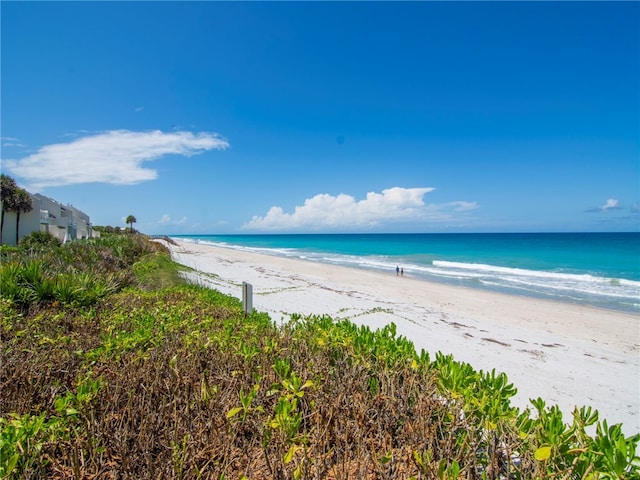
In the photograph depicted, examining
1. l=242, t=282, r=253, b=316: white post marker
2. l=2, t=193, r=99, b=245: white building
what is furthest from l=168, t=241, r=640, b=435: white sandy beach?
l=2, t=193, r=99, b=245: white building

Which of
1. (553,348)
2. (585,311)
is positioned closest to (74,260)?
(553,348)

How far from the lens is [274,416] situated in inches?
85.0

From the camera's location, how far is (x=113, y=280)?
7344 mm

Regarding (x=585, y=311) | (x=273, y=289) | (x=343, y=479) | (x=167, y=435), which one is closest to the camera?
(x=343, y=479)

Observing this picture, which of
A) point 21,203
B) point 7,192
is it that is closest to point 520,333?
point 7,192

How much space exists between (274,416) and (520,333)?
9159 millimetres

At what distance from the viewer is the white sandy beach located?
5.48 meters

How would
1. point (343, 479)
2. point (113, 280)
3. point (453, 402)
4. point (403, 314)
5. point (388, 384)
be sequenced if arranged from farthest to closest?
point (403, 314) < point (113, 280) < point (388, 384) < point (453, 402) < point (343, 479)

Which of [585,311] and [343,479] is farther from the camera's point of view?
[585,311]

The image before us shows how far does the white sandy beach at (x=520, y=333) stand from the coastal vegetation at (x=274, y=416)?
365 centimetres

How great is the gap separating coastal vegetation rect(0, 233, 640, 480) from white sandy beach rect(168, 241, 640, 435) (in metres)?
3.65

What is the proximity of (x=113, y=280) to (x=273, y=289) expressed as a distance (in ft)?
23.8

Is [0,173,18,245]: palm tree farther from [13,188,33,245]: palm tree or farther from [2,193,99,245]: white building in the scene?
[2,193,99,245]: white building

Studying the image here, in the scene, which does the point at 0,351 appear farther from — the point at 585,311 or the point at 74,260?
the point at 585,311
